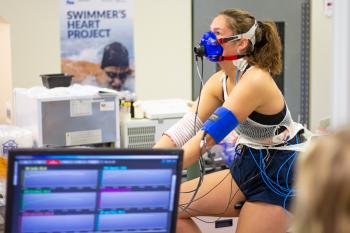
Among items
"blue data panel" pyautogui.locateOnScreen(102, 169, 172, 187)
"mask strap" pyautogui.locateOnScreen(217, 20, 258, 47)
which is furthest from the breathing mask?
"blue data panel" pyautogui.locateOnScreen(102, 169, 172, 187)

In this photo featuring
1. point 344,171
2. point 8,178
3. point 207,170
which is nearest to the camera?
point 344,171

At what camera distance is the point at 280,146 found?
98.5 inches

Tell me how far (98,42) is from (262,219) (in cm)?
224

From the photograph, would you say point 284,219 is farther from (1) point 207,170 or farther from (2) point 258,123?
(1) point 207,170

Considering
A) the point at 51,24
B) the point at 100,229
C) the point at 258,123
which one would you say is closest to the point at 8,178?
the point at 100,229

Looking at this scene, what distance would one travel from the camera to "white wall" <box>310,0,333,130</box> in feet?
15.4

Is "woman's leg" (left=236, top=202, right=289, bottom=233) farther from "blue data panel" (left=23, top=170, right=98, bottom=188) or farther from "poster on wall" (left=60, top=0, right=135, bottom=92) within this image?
"poster on wall" (left=60, top=0, right=135, bottom=92)

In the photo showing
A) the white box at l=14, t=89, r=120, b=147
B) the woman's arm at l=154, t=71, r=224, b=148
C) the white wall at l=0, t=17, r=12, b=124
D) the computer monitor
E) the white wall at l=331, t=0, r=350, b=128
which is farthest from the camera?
the white wall at l=0, t=17, r=12, b=124

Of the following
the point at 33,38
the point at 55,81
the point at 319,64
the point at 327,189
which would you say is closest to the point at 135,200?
the point at 327,189

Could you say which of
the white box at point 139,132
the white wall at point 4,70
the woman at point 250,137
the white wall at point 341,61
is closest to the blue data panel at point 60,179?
the white wall at point 341,61

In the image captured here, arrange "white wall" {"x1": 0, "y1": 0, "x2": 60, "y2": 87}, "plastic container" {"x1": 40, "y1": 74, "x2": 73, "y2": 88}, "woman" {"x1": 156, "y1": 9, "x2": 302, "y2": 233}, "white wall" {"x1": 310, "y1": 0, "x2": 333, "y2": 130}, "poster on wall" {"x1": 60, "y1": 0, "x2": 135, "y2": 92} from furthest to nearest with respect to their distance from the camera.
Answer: "white wall" {"x1": 310, "y1": 0, "x2": 333, "y2": 130}
"poster on wall" {"x1": 60, "y1": 0, "x2": 135, "y2": 92}
"white wall" {"x1": 0, "y1": 0, "x2": 60, "y2": 87}
"plastic container" {"x1": 40, "y1": 74, "x2": 73, "y2": 88}
"woman" {"x1": 156, "y1": 9, "x2": 302, "y2": 233}

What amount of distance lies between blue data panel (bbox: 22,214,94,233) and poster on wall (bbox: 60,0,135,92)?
272cm

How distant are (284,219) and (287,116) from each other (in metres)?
0.43

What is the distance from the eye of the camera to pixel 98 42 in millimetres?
4215
